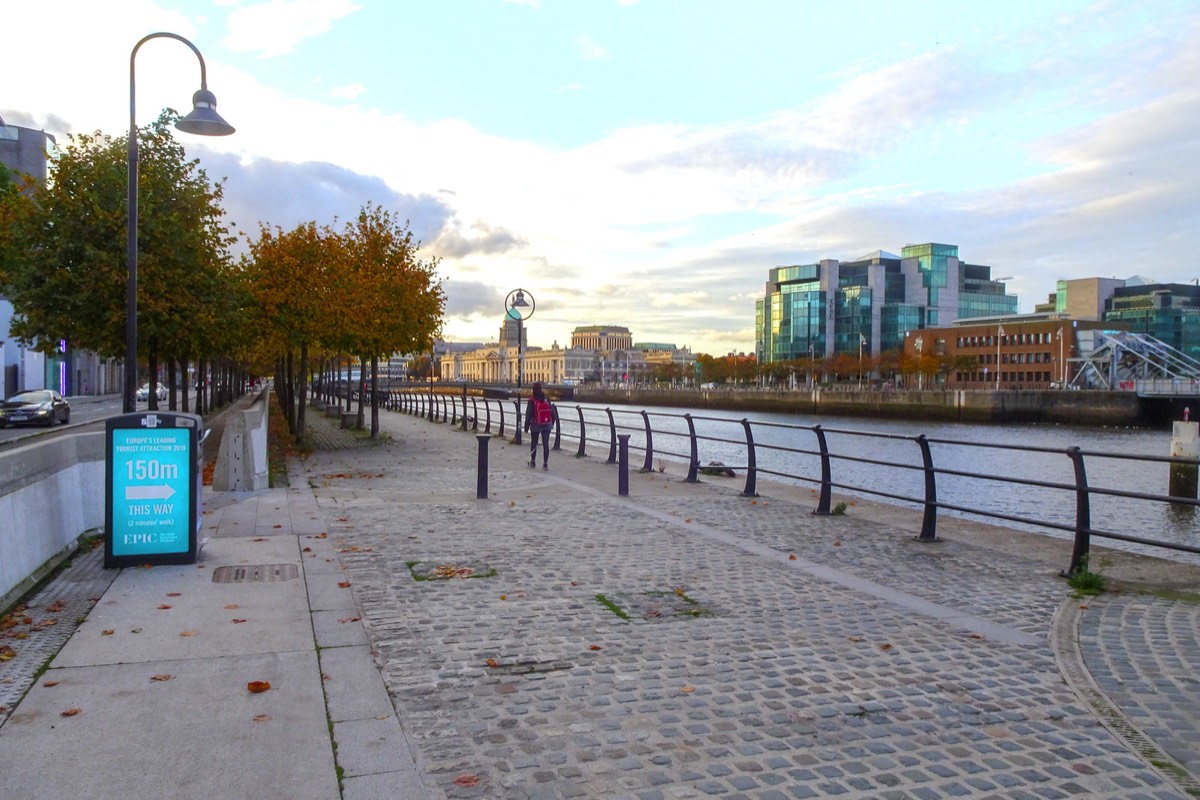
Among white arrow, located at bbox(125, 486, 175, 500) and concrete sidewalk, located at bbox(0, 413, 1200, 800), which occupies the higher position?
white arrow, located at bbox(125, 486, 175, 500)

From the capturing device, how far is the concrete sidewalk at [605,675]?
414 centimetres

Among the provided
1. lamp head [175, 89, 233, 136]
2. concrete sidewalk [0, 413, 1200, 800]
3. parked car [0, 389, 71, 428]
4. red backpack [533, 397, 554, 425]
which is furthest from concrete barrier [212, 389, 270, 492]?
parked car [0, 389, 71, 428]

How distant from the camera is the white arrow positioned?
805 cm

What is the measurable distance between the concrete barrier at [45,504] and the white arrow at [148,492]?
0.67 m

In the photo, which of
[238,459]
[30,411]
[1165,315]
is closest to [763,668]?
[238,459]

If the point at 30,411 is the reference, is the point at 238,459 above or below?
above

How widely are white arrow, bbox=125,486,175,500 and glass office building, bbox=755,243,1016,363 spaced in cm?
14327

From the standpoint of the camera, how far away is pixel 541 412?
745 inches

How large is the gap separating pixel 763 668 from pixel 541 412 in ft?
44.2

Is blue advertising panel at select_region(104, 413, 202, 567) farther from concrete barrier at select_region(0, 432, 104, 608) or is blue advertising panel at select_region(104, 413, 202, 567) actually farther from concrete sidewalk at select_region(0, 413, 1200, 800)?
concrete barrier at select_region(0, 432, 104, 608)

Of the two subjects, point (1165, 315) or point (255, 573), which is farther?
point (1165, 315)

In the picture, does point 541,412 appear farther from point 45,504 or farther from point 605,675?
point 605,675

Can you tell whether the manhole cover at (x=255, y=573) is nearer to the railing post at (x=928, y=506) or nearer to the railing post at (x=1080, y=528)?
the railing post at (x=928, y=506)

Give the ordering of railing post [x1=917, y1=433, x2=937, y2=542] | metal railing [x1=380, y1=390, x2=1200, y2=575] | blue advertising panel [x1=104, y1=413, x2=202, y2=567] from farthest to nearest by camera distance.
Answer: railing post [x1=917, y1=433, x2=937, y2=542]
metal railing [x1=380, y1=390, x2=1200, y2=575]
blue advertising panel [x1=104, y1=413, x2=202, y2=567]
